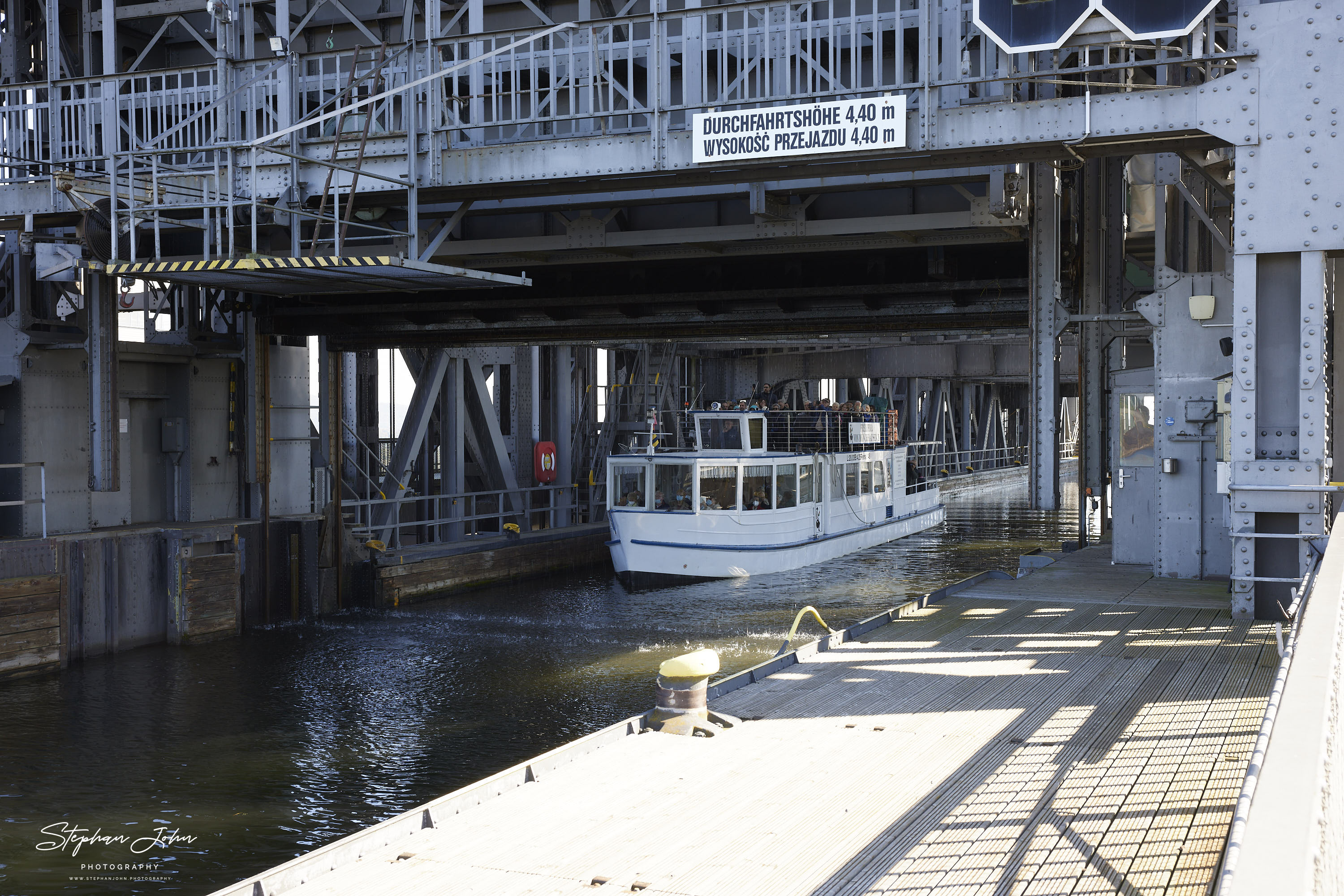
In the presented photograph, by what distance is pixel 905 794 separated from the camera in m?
6.46

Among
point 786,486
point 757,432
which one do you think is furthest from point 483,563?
point 786,486

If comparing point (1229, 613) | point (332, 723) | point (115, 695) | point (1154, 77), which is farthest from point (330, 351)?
point (1229, 613)

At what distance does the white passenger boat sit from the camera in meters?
23.8

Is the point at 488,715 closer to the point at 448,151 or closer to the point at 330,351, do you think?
the point at 448,151

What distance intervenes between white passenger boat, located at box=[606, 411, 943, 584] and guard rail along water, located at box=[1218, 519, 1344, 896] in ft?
63.7

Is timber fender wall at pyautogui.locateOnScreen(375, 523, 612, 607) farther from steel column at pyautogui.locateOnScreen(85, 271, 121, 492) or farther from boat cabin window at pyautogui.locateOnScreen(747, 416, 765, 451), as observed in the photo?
steel column at pyautogui.locateOnScreen(85, 271, 121, 492)

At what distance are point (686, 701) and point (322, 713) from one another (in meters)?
8.03

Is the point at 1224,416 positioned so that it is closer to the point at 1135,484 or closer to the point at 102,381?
the point at 1135,484

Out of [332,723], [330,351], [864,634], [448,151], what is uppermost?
[448,151]

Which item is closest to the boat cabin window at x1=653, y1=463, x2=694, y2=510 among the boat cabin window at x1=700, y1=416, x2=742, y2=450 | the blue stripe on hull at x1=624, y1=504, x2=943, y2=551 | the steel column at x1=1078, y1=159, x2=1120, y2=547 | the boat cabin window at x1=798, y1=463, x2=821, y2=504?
the blue stripe on hull at x1=624, y1=504, x2=943, y2=551

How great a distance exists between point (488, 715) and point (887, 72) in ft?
34.8

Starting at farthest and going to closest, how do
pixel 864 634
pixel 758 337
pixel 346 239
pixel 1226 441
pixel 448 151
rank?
pixel 758 337
pixel 346 239
pixel 448 151
pixel 1226 441
pixel 864 634

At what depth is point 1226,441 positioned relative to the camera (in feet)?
45.1

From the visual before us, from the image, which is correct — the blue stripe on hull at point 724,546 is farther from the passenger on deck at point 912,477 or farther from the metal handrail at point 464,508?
the passenger on deck at point 912,477
